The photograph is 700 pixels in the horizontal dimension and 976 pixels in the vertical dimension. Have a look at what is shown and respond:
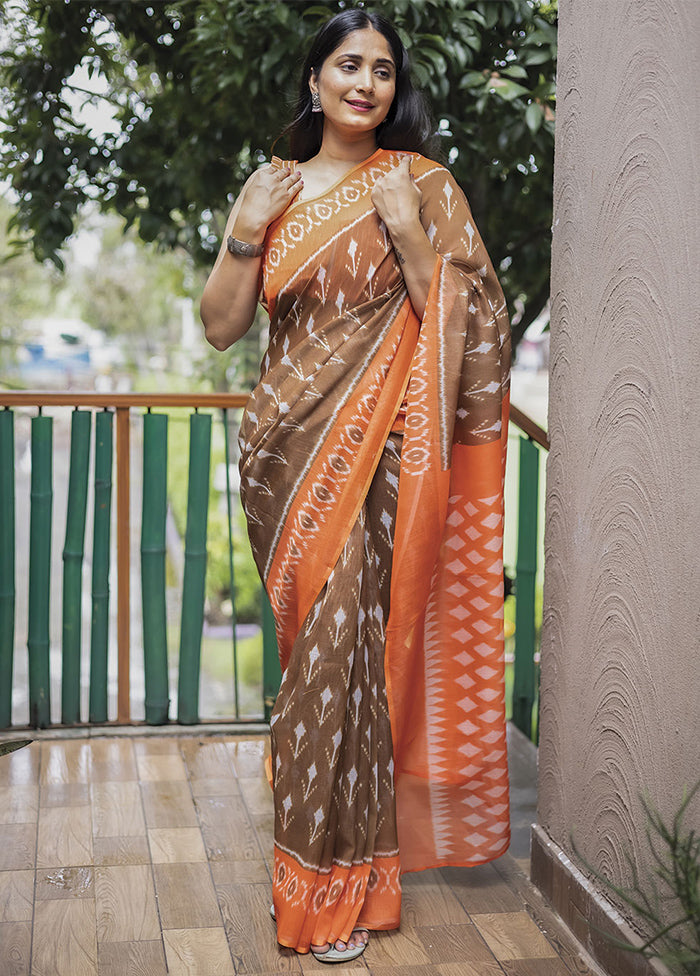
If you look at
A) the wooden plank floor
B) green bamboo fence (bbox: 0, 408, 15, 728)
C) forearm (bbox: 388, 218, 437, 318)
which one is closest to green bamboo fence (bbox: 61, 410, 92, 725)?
green bamboo fence (bbox: 0, 408, 15, 728)

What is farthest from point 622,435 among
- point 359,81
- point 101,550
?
point 101,550

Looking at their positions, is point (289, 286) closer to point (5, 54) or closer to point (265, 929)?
point (265, 929)

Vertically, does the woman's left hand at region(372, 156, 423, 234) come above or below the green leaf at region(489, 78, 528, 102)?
below

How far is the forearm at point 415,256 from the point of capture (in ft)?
6.42

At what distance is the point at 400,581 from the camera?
1975 mm

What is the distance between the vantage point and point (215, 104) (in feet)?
10.4

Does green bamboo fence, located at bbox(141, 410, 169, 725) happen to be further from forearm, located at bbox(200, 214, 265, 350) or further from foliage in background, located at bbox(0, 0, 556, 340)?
forearm, located at bbox(200, 214, 265, 350)

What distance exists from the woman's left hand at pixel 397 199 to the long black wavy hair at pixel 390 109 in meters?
0.19

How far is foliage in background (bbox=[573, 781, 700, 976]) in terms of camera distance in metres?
1.40

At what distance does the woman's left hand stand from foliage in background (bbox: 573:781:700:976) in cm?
108

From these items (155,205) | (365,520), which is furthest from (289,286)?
(155,205)

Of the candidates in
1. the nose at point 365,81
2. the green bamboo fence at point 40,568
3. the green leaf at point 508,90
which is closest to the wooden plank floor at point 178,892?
the green bamboo fence at point 40,568

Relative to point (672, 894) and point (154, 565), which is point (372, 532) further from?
point (154, 565)

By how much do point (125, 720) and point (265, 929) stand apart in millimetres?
1220
